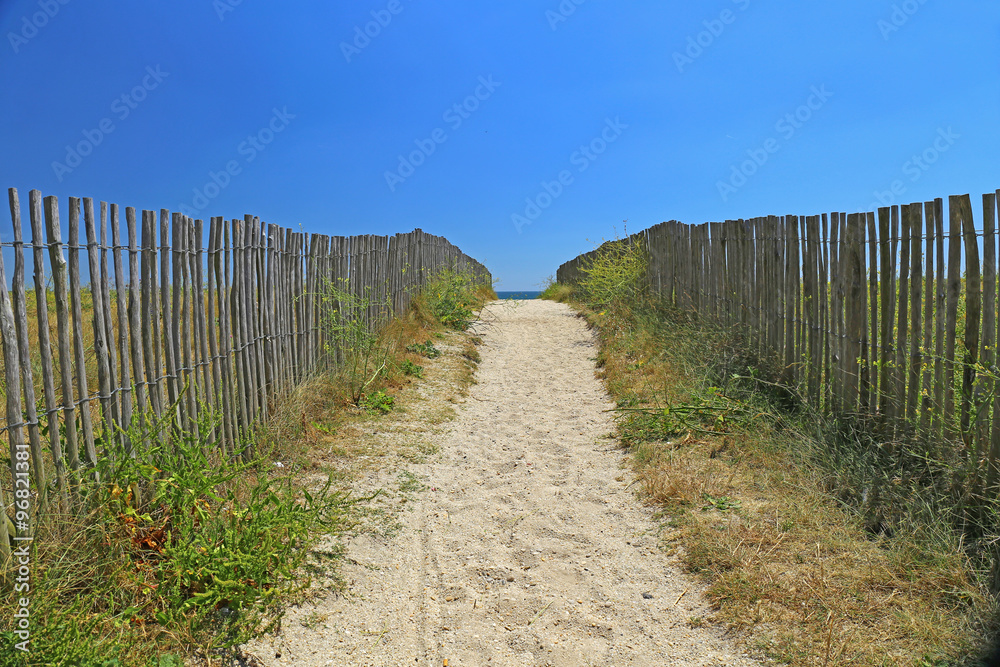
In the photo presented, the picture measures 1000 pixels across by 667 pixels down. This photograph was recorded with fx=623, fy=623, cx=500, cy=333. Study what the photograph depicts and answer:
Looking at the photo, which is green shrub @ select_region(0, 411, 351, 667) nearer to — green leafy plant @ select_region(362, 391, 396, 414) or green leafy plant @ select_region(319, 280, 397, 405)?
green leafy plant @ select_region(362, 391, 396, 414)

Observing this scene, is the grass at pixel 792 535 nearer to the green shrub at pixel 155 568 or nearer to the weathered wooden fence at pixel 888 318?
the weathered wooden fence at pixel 888 318

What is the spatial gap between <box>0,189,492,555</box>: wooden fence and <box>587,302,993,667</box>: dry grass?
10.0ft

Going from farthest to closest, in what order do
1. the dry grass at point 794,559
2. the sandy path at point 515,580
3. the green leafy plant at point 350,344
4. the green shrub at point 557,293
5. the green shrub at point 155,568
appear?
the green shrub at point 557,293 < the green leafy plant at point 350,344 < the sandy path at point 515,580 < the dry grass at point 794,559 < the green shrub at point 155,568

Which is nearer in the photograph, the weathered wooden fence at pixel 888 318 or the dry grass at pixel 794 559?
the dry grass at pixel 794 559

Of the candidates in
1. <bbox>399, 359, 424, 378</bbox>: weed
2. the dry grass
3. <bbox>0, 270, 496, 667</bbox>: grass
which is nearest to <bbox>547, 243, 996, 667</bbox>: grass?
the dry grass

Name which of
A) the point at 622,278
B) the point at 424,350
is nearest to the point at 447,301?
the point at 424,350

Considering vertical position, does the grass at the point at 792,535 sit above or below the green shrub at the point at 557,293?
below

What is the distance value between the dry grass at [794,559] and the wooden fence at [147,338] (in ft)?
10.0

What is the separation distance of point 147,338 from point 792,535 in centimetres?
380

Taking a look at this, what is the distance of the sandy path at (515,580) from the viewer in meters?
2.81

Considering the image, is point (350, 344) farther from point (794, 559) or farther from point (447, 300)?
point (794, 559)

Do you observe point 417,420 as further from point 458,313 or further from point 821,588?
point 458,313

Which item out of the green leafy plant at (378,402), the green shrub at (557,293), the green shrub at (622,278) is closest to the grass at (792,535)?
the green leafy plant at (378,402)

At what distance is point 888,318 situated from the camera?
13.8 ft
